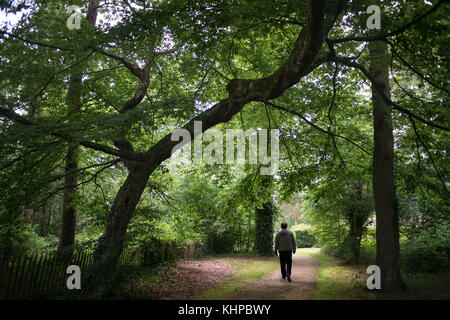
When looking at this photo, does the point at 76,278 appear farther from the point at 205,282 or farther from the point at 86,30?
the point at 86,30

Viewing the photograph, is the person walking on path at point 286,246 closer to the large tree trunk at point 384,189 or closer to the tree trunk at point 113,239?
the large tree trunk at point 384,189

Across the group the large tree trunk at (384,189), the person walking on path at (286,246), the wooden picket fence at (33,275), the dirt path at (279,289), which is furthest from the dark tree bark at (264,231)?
the wooden picket fence at (33,275)

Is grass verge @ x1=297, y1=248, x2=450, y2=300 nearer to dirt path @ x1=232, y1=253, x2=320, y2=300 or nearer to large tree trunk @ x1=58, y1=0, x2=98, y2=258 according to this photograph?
dirt path @ x1=232, y1=253, x2=320, y2=300

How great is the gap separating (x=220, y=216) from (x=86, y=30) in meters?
6.83

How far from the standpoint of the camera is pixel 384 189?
711cm

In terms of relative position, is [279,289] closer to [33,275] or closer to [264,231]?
[33,275]

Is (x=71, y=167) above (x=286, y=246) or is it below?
above

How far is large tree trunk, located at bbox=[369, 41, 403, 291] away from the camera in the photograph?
21.9 feet

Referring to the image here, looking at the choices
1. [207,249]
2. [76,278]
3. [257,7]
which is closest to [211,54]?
[257,7]

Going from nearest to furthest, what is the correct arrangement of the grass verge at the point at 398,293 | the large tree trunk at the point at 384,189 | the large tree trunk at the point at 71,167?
1. the grass verge at the point at 398,293
2. the large tree trunk at the point at 384,189
3. the large tree trunk at the point at 71,167

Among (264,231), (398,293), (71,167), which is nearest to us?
(398,293)

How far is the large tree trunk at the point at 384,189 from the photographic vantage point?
21.9 feet

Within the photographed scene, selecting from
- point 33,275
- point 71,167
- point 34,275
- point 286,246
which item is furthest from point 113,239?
point 286,246

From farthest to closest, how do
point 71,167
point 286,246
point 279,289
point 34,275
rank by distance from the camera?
point 71,167
point 286,246
point 279,289
point 34,275
